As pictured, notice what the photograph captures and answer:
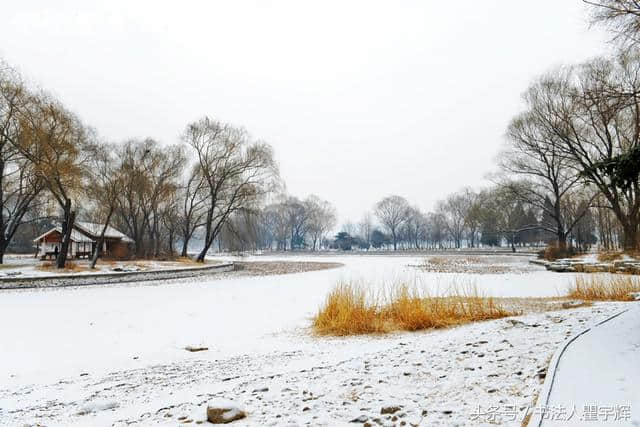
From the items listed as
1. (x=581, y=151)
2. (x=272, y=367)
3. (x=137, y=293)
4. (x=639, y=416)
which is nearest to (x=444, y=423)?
(x=639, y=416)

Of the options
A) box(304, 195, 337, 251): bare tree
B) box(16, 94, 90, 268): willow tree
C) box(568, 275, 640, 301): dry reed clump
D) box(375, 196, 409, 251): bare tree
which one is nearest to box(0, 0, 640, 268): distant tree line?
box(16, 94, 90, 268): willow tree

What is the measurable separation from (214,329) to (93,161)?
78.0 ft

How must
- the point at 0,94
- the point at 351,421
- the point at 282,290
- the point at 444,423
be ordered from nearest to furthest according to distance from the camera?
the point at 444,423
the point at 351,421
the point at 282,290
the point at 0,94

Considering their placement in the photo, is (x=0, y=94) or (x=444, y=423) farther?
(x=0, y=94)

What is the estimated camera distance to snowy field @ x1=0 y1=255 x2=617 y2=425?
3328mm

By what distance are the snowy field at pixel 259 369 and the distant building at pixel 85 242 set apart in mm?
27526

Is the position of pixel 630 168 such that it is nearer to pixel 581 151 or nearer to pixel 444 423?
pixel 444 423

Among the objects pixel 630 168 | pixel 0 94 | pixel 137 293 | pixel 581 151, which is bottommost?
pixel 137 293

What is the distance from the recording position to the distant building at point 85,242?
3328cm

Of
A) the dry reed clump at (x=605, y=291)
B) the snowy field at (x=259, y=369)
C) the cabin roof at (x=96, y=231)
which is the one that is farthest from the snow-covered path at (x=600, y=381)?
the cabin roof at (x=96, y=231)

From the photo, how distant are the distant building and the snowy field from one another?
2753cm

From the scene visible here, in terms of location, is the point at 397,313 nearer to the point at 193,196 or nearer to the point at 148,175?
the point at 148,175

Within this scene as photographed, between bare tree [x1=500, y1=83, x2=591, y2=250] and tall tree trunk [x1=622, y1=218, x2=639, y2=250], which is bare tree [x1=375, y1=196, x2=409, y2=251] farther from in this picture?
tall tree trunk [x1=622, y1=218, x2=639, y2=250]

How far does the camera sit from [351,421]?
2957 mm
